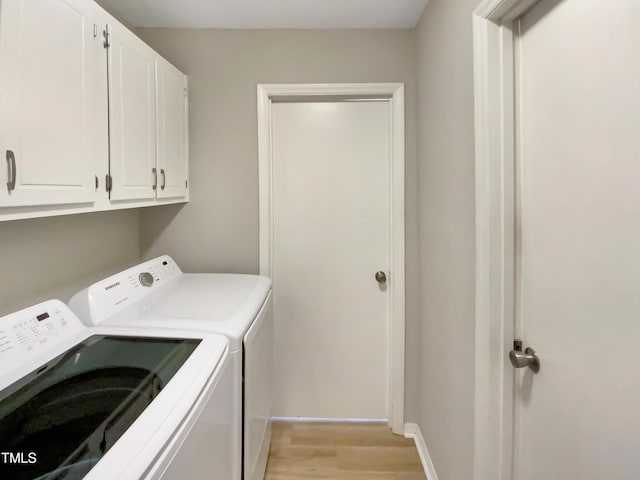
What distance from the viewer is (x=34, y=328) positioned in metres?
1.11

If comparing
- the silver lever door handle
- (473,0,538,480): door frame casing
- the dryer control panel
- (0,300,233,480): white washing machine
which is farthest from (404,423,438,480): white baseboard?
the dryer control panel

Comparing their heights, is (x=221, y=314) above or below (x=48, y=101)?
below

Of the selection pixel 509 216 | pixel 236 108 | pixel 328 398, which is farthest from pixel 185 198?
pixel 509 216

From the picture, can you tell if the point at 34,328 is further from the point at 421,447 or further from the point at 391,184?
the point at 421,447

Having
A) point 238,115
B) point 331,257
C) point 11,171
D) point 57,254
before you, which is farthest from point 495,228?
point 57,254

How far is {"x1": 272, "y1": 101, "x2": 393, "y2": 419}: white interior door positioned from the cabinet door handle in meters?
1.39

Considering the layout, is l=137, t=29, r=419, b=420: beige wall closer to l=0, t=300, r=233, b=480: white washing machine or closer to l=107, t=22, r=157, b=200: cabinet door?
l=107, t=22, r=157, b=200: cabinet door

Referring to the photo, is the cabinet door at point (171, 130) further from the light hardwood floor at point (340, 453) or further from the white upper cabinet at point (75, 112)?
the light hardwood floor at point (340, 453)

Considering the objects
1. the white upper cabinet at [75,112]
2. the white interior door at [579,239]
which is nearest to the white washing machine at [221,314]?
the white upper cabinet at [75,112]

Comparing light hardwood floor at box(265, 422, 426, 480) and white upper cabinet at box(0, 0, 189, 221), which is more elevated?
white upper cabinet at box(0, 0, 189, 221)

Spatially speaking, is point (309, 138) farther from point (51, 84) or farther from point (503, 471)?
point (503, 471)

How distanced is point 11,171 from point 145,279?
0.86 m

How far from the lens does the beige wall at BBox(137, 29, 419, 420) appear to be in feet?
6.75

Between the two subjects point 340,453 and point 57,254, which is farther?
point 340,453
